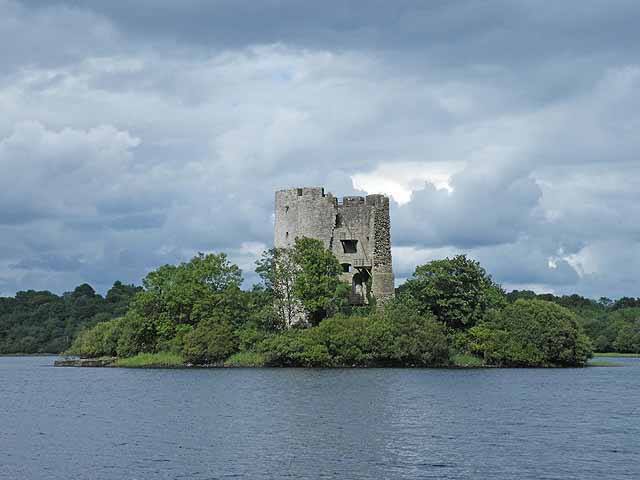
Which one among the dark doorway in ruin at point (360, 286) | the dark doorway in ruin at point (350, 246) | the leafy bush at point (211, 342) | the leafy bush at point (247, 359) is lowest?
the leafy bush at point (247, 359)

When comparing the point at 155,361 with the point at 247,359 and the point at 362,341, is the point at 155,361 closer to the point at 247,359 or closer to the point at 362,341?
the point at 247,359

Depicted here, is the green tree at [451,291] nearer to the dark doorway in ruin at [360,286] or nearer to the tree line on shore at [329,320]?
the tree line on shore at [329,320]

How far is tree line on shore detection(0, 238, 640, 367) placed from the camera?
65500 mm

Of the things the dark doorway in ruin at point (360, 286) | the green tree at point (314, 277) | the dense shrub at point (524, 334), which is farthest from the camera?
the dark doorway in ruin at point (360, 286)

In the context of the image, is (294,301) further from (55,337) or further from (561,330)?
(55,337)

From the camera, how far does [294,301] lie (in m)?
70.6

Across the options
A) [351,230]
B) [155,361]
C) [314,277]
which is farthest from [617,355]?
[155,361]

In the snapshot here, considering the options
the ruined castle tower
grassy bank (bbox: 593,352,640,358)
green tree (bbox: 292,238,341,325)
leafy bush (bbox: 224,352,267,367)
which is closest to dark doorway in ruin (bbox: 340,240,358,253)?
the ruined castle tower

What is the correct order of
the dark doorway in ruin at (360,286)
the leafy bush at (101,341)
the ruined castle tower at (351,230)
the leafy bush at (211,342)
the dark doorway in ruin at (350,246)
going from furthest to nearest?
the leafy bush at (101,341) < the dark doorway in ruin at (360,286) < the dark doorway in ruin at (350,246) < the ruined castle tower at (351,230) < the leafy bush at (211,342)

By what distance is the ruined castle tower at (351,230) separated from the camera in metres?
71.9

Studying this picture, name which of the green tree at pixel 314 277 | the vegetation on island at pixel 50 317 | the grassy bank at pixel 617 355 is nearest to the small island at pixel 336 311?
the green tree at pixel 314 277

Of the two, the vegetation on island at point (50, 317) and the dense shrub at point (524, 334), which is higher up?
the vegetation on island at point (50, 317)

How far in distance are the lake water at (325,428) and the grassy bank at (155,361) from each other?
447 inches

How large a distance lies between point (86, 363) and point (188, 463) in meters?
56.9
